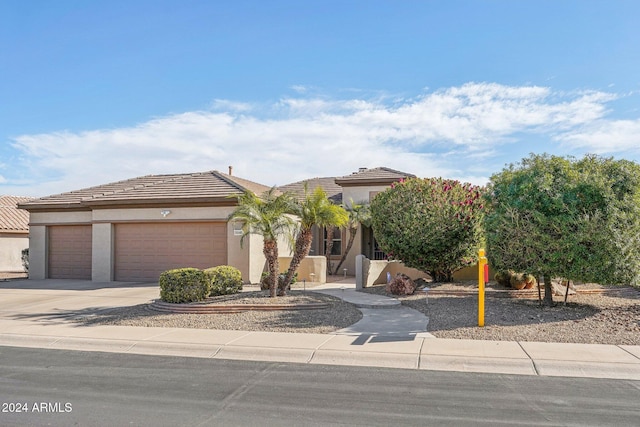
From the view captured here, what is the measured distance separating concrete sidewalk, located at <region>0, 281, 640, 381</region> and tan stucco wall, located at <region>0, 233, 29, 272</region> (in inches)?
759

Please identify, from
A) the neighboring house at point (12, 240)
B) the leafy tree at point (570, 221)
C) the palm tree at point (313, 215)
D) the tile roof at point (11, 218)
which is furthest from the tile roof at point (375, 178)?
the neighboring house at point (12, 240)

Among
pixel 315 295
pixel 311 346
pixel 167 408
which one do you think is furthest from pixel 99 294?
pixel 167 408

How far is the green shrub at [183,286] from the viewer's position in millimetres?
12906

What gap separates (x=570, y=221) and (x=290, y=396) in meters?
7.95

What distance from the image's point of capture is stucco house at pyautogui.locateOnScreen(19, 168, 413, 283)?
19.3m

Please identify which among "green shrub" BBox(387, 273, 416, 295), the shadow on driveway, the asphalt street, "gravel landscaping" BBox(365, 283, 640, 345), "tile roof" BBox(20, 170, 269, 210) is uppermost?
"tile roof" BBox(20, 170, 269, 210)

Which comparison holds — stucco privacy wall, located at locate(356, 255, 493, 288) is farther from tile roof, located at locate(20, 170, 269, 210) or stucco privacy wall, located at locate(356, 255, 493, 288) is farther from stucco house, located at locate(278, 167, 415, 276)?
tile roof, located at locate(20, 170, 269, 210)

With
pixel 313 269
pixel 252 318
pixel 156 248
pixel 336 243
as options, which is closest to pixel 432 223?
pixel 313 269

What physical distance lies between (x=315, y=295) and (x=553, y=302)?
6189mm

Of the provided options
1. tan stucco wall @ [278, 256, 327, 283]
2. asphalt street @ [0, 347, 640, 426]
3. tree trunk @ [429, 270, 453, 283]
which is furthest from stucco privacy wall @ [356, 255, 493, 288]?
asphalt street @ [0, 347, 640, 426]

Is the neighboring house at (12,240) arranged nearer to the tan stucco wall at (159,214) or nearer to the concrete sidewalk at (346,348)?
the tan stucco wall at (159,214)

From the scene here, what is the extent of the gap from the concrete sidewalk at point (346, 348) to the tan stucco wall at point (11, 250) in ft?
63.3

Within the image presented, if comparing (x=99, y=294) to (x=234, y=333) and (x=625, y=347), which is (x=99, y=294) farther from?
(x=625, y=347)

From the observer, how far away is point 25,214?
31.5 metres
